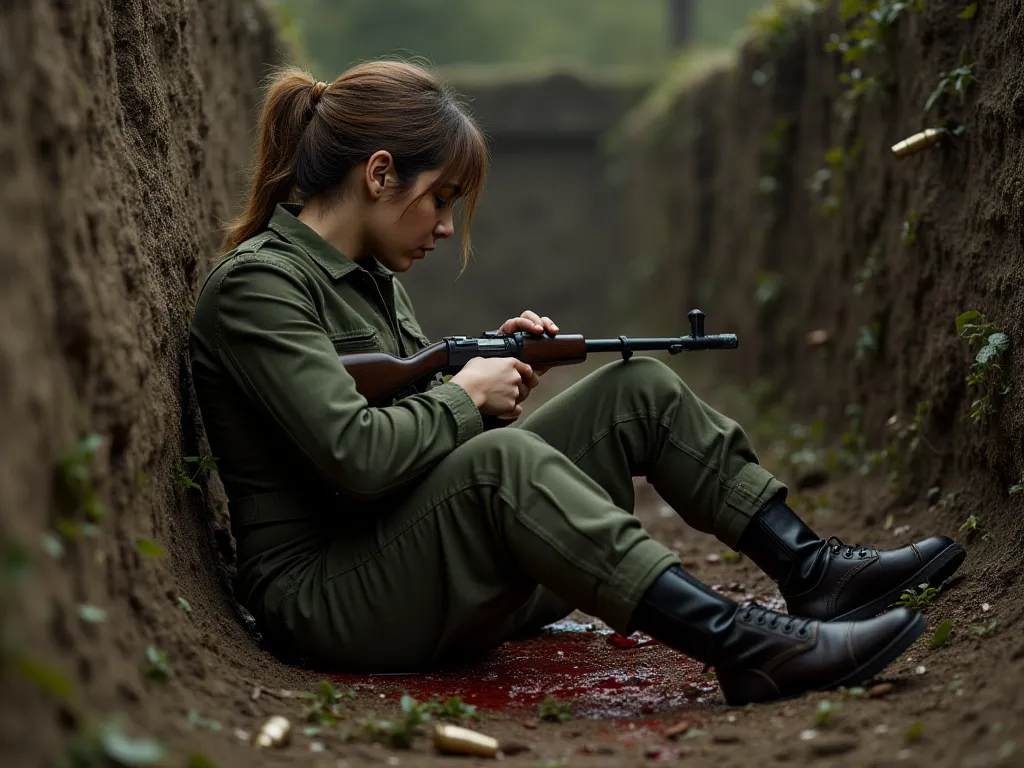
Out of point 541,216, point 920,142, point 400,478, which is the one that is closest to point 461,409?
point 400,478

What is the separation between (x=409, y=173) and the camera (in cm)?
293

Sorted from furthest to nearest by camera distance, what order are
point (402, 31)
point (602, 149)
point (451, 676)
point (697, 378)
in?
1. point (402, 31)
2. point (602, 149)
3. point (697, 378)
4. point (451, 676)

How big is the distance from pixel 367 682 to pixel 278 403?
2.22 feet

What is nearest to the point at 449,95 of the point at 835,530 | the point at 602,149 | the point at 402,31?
the point at 835,530

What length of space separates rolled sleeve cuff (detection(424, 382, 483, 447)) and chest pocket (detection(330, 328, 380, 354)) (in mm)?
248

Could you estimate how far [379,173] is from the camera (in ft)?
9.53

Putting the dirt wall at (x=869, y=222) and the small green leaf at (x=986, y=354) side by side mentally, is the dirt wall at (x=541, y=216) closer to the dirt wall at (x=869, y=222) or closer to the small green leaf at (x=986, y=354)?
the dirt wall at (x=869, y=222)

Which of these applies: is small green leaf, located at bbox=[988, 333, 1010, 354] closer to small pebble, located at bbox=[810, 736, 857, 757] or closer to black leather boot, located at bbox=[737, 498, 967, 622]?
black leather boot, located at bbox=[737, 498, 967, 622]

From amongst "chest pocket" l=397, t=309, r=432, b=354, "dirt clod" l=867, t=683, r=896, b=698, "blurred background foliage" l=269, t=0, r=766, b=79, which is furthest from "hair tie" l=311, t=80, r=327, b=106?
"blurred background foliage" l=269, t=0, r=766, b=79

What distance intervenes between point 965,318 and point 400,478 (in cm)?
176

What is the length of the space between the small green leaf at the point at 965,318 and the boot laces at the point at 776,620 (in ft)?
4.13

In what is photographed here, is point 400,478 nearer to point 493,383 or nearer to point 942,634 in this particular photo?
point 493,383

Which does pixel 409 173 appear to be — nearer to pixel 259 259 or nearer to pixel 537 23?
pixel 259 259

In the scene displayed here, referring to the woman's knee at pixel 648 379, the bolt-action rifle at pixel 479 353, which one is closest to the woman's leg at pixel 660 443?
the woman's knee at pixel 648 379
